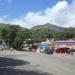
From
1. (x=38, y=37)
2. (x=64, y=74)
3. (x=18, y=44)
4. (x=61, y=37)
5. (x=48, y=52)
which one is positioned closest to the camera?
(x=64, y=74)

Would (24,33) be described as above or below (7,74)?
above

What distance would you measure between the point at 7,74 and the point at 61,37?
148 metres

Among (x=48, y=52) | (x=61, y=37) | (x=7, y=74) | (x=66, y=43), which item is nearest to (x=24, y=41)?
(x=66, y=43)

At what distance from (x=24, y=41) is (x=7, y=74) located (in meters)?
86.7

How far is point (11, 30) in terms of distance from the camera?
4619 inches

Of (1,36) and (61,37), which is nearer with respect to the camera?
(1,36)

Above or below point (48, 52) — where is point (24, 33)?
above

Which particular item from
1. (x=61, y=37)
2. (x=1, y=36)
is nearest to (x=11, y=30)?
(x=1, y=36)

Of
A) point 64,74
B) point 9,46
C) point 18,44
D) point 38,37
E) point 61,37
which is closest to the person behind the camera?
point 64,74

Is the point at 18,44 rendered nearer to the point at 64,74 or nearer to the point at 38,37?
the point at 38,37

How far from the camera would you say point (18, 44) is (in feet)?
350

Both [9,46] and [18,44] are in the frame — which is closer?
[18,44]

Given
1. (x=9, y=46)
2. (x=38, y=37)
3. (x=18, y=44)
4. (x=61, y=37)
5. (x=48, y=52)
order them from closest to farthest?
(x=48, y=52)
(x=18, y=44)
(x=9, y=46)
(x=38, y=37)
(x=61, y=37)

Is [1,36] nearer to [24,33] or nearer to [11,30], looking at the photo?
[11,30]
